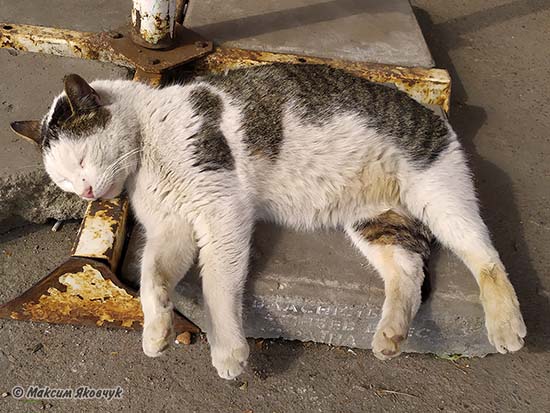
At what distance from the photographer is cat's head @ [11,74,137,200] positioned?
2422mm

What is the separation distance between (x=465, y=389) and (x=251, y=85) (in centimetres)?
164

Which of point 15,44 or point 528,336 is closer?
point 528,336

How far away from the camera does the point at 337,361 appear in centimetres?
267

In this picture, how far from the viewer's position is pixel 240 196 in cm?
255

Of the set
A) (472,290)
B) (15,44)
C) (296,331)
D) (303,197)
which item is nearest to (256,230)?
(303,197)

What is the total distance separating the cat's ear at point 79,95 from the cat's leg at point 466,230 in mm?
1409

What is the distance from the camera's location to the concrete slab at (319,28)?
3584mm

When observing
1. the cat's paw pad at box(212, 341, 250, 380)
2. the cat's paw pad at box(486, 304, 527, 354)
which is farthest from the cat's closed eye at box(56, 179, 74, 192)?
the cat's paw pad at box(486, 304, 527, 354)

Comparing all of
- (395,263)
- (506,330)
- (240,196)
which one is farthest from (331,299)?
(506,330)

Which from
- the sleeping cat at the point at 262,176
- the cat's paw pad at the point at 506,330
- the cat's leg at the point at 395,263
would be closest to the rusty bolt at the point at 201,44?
the sleeping cat at the point at 262,176

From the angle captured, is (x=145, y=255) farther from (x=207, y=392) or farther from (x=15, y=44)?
(x=15, y=44)

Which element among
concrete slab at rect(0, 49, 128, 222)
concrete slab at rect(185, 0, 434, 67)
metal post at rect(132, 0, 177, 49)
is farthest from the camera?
concrete slab at rect(185, 0, 434, 67)

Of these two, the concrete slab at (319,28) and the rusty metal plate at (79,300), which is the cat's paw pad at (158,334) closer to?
the rusty metal plate at (79,300)

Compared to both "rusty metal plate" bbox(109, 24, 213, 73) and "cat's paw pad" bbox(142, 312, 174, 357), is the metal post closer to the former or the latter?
"rusty metal plate" bbox(109, 24, 213, 73)
